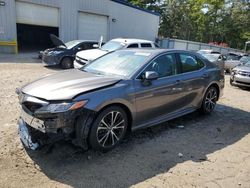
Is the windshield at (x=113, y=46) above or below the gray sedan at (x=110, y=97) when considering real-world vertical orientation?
above

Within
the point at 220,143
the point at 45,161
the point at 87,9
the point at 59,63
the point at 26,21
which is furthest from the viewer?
the point at 87,9

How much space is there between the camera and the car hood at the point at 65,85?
3.94 meters

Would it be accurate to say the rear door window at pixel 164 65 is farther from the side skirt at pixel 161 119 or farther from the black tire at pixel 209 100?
the black tire at pixel 209 100

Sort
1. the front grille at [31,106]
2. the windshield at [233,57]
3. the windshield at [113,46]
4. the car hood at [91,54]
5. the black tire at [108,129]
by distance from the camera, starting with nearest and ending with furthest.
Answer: the front grille at [31,106], the black tire at [108,129], the car hood at [91,54], the windshield at [113,46], the windshield at [233,57]

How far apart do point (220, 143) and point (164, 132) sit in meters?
1.03

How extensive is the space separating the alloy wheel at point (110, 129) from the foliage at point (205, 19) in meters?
41.6

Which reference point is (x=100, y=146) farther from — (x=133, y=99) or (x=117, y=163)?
(x=133, y=99)

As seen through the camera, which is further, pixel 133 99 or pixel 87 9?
pixel 87 9

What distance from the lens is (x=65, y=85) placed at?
420 centimetres

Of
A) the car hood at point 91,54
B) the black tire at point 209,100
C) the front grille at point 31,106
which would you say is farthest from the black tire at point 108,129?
the car hood at point 91,54

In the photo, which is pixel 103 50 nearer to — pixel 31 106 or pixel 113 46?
pixel 113 46

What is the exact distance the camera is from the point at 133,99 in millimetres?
4531

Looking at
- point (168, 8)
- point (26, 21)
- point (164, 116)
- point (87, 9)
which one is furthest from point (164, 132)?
point (168, 8)

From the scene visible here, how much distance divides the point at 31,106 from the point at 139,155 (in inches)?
70.8
